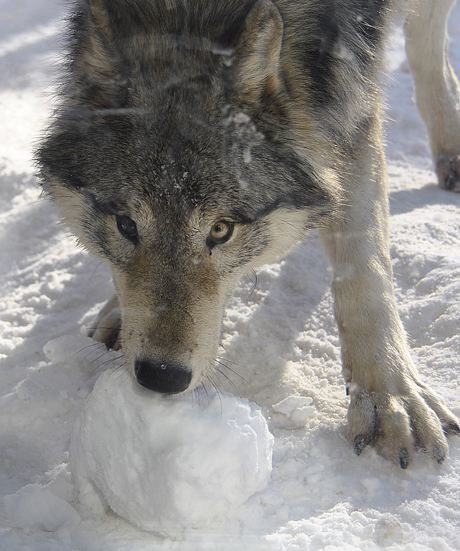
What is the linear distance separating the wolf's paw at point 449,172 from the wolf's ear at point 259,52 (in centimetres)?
243

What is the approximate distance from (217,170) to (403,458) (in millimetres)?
1159

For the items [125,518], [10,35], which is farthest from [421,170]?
[10,35]

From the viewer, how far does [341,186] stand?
2400 millimetres

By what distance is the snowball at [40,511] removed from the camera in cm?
169

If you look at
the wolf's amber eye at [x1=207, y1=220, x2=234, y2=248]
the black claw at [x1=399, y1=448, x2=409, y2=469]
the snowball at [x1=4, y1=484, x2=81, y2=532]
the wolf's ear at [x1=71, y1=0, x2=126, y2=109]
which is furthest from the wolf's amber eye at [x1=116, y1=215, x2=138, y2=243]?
the black claw at [x1=399, y1=448, x2=409, y2=469]

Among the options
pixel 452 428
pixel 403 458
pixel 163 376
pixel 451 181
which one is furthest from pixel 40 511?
pixel 451 181

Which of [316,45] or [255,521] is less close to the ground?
[316,45]

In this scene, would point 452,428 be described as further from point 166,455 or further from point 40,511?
point 40,511

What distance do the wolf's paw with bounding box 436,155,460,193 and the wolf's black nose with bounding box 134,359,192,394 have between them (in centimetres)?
297

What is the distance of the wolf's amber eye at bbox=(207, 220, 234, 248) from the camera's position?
1.93m

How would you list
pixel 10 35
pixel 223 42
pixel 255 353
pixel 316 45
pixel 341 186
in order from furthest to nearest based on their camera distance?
pixel 10 35, pixel 255 353, pixel 341 186, pixel 316 45, pixel 223 42

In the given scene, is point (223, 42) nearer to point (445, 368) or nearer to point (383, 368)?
point (383, 368)

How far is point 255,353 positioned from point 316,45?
1.34m

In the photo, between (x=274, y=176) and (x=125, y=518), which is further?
(x=274, y=176)
